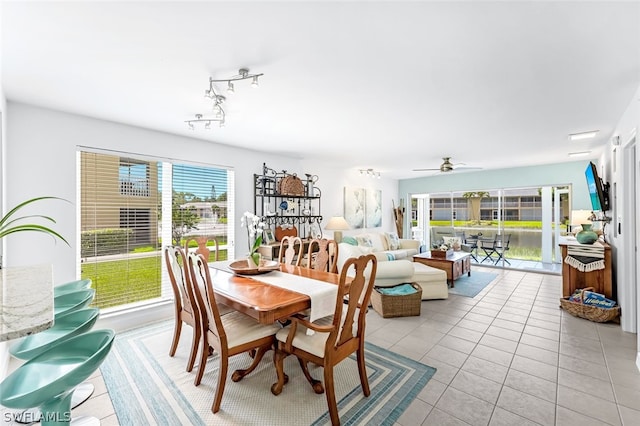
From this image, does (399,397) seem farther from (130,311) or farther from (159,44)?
(130,311)

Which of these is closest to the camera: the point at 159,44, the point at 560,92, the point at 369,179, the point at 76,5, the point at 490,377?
the point at 76,5

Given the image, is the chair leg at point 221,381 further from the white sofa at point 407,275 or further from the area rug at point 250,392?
the white sofa at point 407,275

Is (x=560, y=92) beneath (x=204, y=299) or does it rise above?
above

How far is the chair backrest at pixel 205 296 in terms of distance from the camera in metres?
1.92

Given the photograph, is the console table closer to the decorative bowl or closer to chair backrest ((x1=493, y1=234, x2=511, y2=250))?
chair backrest ((x1=493, y1=234, x2=511, y2=250))

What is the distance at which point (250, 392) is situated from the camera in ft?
7.10

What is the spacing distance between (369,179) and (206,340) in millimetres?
6073

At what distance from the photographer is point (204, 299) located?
206 centimetres

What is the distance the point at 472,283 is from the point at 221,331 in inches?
195

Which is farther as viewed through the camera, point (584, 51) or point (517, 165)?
point (517, 165)

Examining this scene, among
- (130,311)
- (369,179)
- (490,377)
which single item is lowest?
(490,377)

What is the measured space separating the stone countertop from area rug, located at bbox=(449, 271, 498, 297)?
16.5 feet

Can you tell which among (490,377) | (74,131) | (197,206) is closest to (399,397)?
(490,377)

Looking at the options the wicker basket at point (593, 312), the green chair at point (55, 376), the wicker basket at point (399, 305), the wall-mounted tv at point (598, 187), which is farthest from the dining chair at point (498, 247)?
the green chair at point (55, 376)
